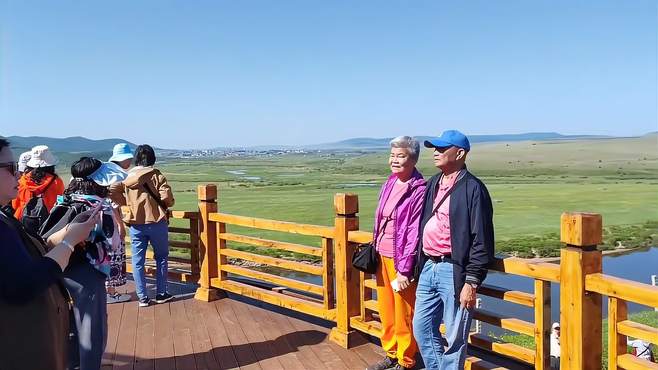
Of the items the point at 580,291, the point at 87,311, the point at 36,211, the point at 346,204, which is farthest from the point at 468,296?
the point at 36,211

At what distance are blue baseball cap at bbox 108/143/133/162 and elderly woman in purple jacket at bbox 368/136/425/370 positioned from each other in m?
2.39

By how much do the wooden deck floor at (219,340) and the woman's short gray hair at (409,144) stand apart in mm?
1723

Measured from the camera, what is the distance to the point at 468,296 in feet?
10.3

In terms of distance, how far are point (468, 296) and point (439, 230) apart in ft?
1.37

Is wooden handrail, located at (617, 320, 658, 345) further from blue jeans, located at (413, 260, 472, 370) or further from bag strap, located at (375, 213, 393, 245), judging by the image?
bag strap, located at (375, 213, 393, 245)

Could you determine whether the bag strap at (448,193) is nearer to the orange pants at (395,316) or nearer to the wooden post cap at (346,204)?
the orange pants at (395,316)

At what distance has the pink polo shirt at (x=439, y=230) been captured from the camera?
3283mm

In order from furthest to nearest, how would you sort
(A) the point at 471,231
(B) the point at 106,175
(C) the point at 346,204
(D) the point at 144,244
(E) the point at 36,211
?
(D) the point at 144,244, (C) the point at 346,204, (E) the point at 36,211, (B) the point at 106,175, (A) the point at 471,231

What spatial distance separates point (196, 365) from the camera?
14.6 ft

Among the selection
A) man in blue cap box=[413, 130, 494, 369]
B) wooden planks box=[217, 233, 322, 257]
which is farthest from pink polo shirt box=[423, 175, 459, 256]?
wooden planks box=[217, 233, 322, 257]

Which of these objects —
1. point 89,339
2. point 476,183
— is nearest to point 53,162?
point 89,339

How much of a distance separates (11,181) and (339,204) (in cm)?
287

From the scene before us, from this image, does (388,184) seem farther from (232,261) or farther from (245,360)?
(232,261)

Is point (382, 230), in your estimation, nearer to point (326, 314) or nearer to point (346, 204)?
Result: point (346, 204)
